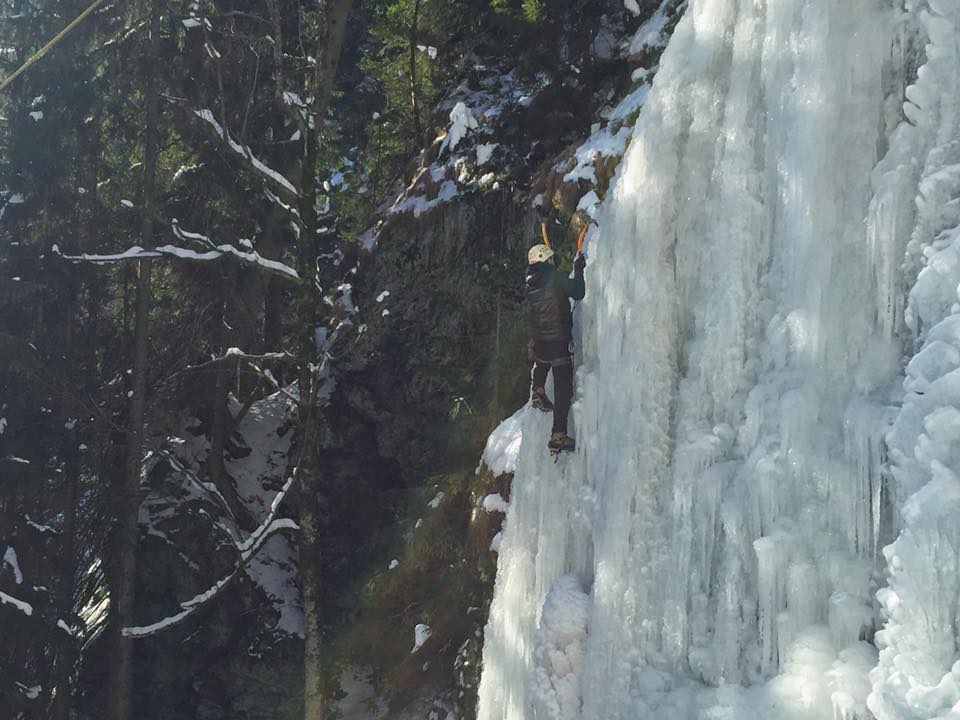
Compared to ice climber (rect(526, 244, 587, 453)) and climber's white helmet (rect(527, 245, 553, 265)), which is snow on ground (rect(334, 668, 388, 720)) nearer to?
ice climber (rect(526, 244, 587, 453))

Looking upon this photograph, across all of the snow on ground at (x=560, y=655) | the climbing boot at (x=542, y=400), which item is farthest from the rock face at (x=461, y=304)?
A: the snow on ground at (x=560, y=655)

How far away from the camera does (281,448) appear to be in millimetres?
17500

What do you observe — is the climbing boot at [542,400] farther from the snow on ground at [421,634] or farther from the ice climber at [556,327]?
the snow on ground at [421,634]

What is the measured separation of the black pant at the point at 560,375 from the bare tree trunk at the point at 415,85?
12.7 meters

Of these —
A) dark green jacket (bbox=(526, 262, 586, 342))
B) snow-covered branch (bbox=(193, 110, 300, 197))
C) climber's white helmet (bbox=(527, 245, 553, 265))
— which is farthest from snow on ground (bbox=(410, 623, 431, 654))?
climber's white helmet (bbox=(527, 245, 553, 265))

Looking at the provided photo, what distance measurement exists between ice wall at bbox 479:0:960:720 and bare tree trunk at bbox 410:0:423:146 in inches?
511

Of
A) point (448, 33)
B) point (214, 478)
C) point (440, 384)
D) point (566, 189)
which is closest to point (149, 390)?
point (214, 478)

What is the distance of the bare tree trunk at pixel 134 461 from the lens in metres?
10.7

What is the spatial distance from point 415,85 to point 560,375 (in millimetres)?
13363

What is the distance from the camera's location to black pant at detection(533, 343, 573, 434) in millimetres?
5945

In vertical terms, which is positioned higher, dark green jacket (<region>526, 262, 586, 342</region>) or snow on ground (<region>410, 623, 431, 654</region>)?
dark green jacket (<region>526, 262, 586, 342</region>)

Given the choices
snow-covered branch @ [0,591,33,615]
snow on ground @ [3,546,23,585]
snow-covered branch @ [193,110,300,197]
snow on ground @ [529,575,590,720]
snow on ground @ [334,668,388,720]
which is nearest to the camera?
snow on ground @ [529,575,590,720]

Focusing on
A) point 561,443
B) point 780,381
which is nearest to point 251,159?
point 561,443

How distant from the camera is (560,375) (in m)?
6.01
